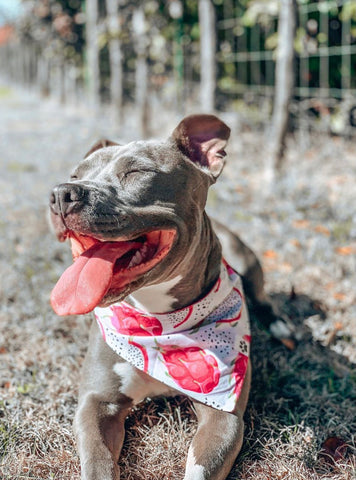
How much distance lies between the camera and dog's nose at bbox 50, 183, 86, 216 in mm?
2184

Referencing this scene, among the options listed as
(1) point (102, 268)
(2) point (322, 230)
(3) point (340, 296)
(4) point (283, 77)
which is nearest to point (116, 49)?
(4) point (283, 77)

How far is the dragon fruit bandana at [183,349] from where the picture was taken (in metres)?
2.67

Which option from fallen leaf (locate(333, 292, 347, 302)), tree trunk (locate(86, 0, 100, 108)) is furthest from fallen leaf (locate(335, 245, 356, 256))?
tree trunk (locate(86, 0, 100, 108))

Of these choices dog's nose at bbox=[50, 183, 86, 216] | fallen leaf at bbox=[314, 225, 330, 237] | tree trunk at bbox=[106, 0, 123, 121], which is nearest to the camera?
dog's nose at bbox=[50, 183, 86, 216]

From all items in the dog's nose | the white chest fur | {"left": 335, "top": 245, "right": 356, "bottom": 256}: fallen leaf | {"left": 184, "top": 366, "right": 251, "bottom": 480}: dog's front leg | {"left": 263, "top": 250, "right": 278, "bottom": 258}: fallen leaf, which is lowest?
{"left": 263, "top": 250, "right": 278, "bottom": 258}: fallen leaf

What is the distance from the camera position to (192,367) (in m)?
2.70

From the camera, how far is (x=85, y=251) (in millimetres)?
2383

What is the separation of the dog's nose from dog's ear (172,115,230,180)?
0.77 meters

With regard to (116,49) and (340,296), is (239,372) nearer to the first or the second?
(340,296)

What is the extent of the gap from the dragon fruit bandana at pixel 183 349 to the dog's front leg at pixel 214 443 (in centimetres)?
7

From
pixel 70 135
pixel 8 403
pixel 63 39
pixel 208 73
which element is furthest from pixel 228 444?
pixel 63 39

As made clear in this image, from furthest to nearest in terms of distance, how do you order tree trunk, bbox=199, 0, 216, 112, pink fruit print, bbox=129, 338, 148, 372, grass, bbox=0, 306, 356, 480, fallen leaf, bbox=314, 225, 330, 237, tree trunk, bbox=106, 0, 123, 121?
tree trunk, bbox=106, 0, 123, 121 < tree trunk, bbox=199, 0, 216, 112 < fallen leaf, bbox=314, 225, 330, 237 < pink fruit print, bbox=129, 338, 148, 372 < grass, bbox=0, 306, 356, 480

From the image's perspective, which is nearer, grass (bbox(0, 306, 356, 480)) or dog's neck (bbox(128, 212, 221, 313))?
grass (bbox(0, 306, 356, 480))

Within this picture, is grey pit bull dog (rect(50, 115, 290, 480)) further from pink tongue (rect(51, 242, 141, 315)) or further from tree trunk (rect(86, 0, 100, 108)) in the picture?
tree trunk (rect(86, 0, 100, 108))
